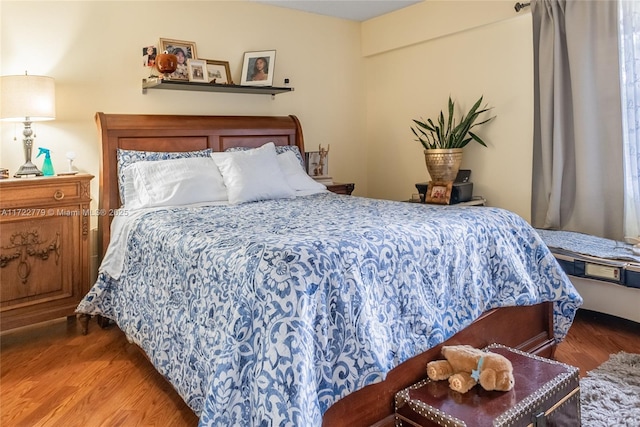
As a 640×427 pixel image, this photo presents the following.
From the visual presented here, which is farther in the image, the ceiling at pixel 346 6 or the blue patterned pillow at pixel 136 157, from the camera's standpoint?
the ceiling at pixel 346 6

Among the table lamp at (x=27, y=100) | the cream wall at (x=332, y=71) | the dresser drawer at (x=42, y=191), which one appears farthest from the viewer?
the cream wall at (x=332, y=71)

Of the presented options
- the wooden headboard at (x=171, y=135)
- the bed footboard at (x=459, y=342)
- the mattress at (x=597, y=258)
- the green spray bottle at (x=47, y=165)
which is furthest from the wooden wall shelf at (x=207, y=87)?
the bed footboard at (x=459, y=342)

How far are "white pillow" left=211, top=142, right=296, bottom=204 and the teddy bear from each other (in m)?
1.66

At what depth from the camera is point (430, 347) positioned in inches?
67.9

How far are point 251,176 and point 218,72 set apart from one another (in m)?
1.13

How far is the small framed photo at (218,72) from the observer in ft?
11.8

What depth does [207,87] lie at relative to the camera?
348 cm

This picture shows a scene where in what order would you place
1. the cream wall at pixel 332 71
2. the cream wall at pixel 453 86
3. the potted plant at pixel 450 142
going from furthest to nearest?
1. the potted plant at pixel 450 142
2. the cream wall at pixel 453 86
3. the cream wall at pixel 332 71

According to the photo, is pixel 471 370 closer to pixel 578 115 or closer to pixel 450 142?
pixel 578 115

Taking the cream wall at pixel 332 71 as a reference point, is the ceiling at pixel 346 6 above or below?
above

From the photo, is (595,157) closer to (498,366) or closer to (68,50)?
(498,366)

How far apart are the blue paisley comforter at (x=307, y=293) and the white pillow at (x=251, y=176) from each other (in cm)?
49

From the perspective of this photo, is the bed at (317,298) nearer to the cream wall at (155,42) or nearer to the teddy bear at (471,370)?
the teddy bear at (471,370)

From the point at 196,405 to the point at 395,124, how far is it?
3493 millimetres
